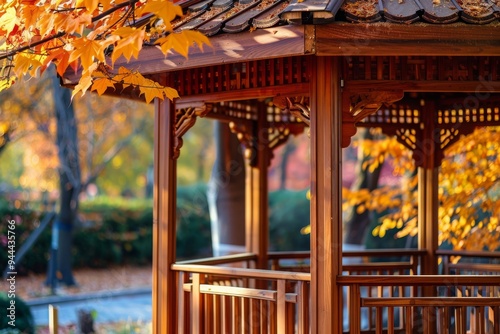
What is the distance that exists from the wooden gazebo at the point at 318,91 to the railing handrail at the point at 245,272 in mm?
10

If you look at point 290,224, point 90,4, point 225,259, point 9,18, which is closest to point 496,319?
point 225,259

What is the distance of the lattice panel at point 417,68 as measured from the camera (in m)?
5.55

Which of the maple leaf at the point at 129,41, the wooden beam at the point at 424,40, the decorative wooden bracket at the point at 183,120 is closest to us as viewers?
the maple leaf at the point at 129,41

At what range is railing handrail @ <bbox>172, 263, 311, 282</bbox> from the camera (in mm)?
5551

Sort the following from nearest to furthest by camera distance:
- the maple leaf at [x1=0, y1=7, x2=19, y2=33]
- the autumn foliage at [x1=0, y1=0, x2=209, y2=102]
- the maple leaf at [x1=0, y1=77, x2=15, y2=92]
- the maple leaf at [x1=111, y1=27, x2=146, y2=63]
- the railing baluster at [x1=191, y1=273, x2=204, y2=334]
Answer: the maple leaf at [x1=111, y1=27, x2=146, y2=63]
the autumn foliage at [x1=0, y1=0, x2=209, y2=102]
the maple leaf at [x1=0, y1=7, x2=19, y2=33]
the maple leaf at [x1=0, y1=77, x2=15, y2=92]
the railing baluster at [x1=191, y1=273, x2=204, y2=334]

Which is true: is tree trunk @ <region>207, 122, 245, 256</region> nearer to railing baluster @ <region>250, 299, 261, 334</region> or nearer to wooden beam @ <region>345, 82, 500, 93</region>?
railing baluster @ <region>250, 299, 261, 334</region>

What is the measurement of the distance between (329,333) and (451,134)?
11.9ft

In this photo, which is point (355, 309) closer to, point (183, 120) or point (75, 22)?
point (183, 120)

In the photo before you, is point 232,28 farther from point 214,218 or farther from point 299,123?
point 214,218

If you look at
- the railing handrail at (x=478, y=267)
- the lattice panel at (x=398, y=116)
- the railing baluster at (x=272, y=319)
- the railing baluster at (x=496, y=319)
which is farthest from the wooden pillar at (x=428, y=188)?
the railing baluster at (x=272, y=319)

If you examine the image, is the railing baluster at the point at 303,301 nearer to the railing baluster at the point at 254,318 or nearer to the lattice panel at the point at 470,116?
the railing baluster at the point at 254,318

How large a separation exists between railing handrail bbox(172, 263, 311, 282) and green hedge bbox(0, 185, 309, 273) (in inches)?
490

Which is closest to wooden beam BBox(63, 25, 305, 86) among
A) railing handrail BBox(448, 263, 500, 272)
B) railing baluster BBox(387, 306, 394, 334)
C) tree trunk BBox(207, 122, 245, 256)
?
railing baluster BBox(387, 306, 394, 334)

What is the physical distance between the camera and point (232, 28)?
17.3ft
